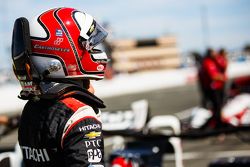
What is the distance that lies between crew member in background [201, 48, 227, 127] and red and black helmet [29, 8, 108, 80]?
8.67 meters

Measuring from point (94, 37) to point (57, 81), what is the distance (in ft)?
0.87

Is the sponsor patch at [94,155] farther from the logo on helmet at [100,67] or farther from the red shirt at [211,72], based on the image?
the red shirt at [211,72]

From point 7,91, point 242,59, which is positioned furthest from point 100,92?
point 242,59

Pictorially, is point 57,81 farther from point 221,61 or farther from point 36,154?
point 221,61

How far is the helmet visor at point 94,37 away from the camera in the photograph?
2.25 metres

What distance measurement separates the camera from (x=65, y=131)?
2.01 m

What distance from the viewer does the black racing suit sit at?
1.99 metres

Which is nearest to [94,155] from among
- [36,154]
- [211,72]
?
[36,154]

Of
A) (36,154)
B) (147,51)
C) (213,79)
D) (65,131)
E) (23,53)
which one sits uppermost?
(23,53)

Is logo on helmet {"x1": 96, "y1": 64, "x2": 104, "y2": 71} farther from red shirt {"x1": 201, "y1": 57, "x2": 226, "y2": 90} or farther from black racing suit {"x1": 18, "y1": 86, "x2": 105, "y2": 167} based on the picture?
red shirt {"x1": 201, "y1": 57, "x2": 226, "y2": 90}

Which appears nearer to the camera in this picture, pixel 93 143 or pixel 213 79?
pixel 93 143

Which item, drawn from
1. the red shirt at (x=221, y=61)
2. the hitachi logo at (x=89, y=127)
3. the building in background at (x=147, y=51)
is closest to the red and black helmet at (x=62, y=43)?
the hitachi logo at (x=89, y=127)

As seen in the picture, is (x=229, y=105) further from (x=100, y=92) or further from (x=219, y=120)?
(x=100, y=92)

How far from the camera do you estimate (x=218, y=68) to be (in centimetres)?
1098
